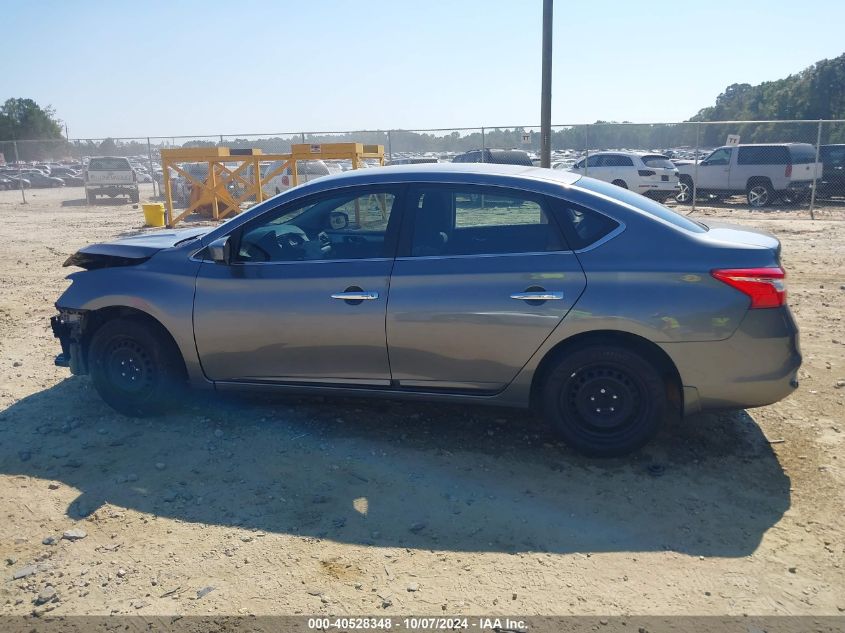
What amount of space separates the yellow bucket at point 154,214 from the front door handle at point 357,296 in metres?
15.6

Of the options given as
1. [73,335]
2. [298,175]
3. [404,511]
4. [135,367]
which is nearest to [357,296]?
[404,511]

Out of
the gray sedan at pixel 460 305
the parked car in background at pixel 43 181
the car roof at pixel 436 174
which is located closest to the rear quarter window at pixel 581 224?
the gray sedan at pixel 460 305

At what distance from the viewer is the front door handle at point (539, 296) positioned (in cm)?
421

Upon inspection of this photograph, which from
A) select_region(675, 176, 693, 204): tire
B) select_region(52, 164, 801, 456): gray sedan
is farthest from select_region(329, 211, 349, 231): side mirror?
select_region(675, 176, 693, 204): tire

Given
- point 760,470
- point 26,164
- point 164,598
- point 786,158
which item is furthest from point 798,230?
point 26,164

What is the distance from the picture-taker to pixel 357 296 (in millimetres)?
4496

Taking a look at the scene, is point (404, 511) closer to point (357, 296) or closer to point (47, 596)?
point (357, 296)

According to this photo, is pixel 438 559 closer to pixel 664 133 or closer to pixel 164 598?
pixel 164 598

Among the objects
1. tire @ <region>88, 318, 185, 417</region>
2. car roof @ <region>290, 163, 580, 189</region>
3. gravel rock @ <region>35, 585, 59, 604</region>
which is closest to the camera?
gravel rock @ <region>35, 585, 59, 604</region>

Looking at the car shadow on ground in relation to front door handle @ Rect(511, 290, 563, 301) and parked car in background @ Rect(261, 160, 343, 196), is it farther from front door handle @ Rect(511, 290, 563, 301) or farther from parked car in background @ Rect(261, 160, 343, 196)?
parked car in background @ Rect(261, 160, 343, 196)

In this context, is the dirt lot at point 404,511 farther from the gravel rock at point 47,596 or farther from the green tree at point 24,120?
the green tree at point 24,120

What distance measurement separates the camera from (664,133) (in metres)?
45.1

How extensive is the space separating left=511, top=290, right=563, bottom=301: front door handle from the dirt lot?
100cm

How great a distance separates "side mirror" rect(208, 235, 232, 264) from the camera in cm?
466
